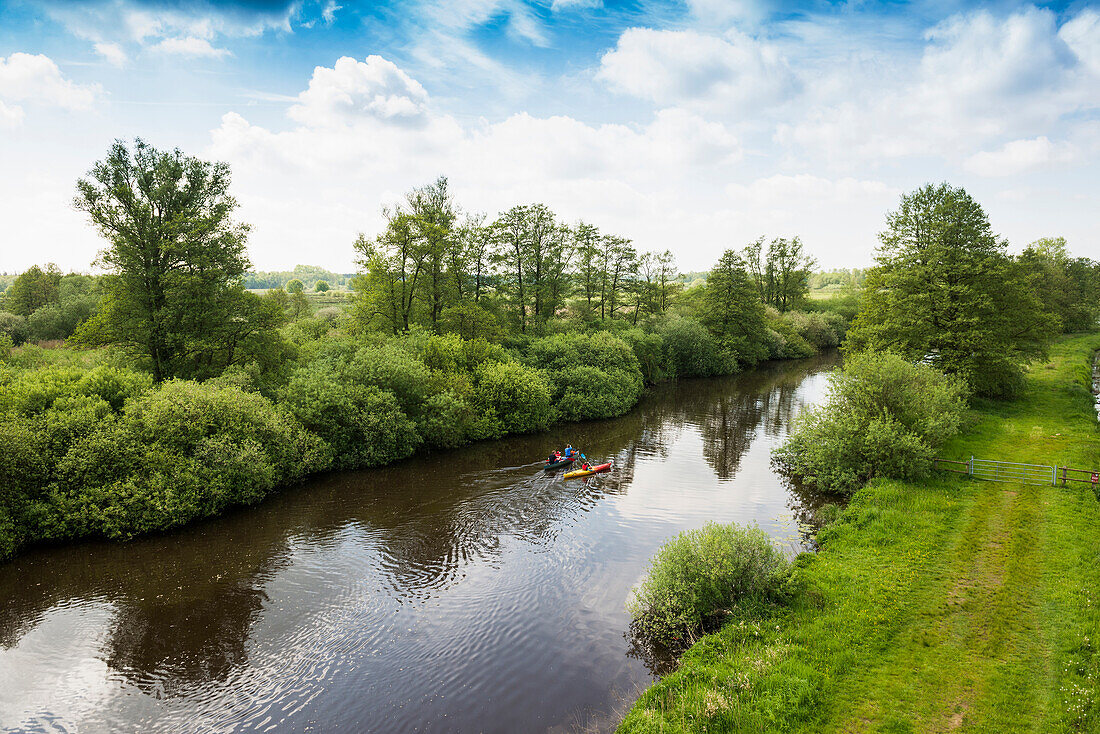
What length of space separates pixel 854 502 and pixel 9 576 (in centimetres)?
3027

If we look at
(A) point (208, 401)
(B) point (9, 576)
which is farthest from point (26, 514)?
(A) point (208, 401)

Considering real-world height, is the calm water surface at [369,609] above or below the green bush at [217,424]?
below

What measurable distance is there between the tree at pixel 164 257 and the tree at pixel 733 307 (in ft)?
169

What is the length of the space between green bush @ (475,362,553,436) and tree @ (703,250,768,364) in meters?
34.6

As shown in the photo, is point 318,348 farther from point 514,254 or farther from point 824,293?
point 824,293

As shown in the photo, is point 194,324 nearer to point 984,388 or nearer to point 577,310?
point 577,310

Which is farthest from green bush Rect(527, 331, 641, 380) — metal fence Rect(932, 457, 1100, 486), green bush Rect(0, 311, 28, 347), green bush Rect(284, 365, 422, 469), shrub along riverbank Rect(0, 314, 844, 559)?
green bush Rect(0, 311, 28, 347)

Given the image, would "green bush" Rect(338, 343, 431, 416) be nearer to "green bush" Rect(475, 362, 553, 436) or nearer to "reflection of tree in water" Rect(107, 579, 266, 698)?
"green bush" Rect(475, 362, 553, 436)

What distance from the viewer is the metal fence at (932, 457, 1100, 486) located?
21109mm

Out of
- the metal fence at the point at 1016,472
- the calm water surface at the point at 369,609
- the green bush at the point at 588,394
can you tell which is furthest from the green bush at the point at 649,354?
the metal fence at the point at 1016,472

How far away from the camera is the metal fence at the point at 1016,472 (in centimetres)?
2111

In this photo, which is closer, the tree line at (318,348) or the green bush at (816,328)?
the tree line at (318,348)

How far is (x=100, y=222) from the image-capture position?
26.3 metres

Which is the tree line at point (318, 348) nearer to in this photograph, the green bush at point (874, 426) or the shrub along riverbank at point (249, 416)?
the shrub along riverbank at point (249, 416)
